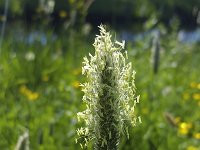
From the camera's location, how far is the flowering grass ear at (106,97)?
1671mm

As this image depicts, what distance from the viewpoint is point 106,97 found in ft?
5.50

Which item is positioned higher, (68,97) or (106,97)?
(68,97)

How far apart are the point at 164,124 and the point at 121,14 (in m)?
12.9

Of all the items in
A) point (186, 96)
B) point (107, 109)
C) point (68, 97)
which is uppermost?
point (186, 96)

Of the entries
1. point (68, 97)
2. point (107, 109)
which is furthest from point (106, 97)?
point (68, 97)

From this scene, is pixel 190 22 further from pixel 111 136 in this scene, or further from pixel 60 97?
pixel 111 136

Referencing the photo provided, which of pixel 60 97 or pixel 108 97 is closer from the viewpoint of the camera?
pixel 108 97

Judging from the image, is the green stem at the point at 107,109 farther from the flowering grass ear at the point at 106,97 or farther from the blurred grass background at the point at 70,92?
the blurred grass background at the point at 70,92

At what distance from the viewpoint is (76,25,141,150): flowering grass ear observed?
1671 millimetres

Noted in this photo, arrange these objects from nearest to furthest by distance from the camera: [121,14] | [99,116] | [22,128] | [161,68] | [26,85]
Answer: [99,116], [22,128], [26,85], [161,68], [121,14]

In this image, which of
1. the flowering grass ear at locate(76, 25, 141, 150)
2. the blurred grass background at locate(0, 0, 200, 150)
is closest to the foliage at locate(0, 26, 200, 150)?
the blurred grass background at locate(0, 0, 200, 150)

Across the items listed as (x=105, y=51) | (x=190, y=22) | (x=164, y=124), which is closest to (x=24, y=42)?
(x=164, y=124)

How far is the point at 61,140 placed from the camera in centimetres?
485

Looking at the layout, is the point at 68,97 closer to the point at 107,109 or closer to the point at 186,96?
the point at 186,96
